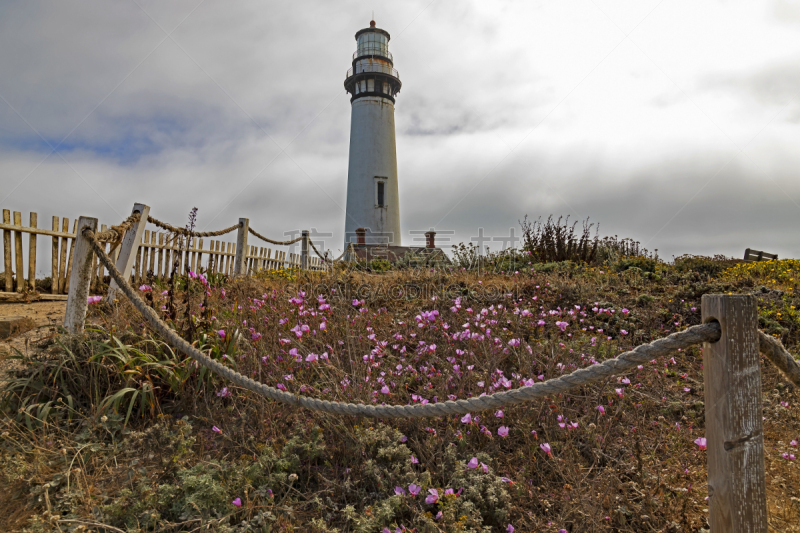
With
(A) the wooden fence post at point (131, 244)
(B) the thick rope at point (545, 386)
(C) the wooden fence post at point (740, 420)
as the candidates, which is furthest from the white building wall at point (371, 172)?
(C) the wooden fence post at point (740, 420)

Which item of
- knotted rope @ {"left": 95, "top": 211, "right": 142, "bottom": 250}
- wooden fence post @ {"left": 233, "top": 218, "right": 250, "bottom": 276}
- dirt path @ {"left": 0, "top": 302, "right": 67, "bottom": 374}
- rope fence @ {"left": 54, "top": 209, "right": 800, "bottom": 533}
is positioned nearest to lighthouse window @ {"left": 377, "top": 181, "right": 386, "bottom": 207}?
wooden fence post @ {"left": 233, "top": 218, "right": 250, "bottom": 276}

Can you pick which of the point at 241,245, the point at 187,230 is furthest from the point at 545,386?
the point at 241,245

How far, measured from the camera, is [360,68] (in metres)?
22.1

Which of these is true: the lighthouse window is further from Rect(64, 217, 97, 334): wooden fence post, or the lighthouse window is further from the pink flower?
the pink flower

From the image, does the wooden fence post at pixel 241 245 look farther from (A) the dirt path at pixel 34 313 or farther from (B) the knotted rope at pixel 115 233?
(B) the knotted rope at pixel 115 233

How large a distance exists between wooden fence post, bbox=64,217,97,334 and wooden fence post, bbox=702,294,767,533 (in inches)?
175

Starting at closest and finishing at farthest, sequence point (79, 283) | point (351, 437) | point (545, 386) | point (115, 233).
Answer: point (545, 386)
point (351, 437)
point (79, 283)
point (115, 233)

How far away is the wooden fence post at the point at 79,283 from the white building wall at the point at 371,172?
1682 centimetres

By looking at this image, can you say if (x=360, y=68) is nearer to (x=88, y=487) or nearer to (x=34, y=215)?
(x=34, y=215)

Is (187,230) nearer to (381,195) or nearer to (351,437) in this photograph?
(351,437)

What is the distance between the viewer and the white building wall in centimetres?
2088

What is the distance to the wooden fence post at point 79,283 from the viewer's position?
12.3 feet

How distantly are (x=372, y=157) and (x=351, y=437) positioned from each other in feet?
63.5

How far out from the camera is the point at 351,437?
2670 millimetres
